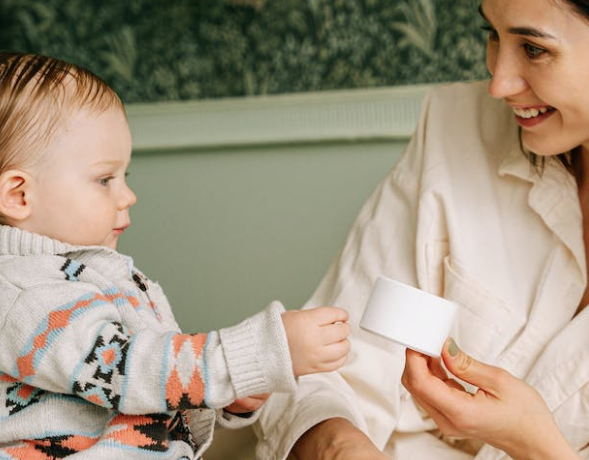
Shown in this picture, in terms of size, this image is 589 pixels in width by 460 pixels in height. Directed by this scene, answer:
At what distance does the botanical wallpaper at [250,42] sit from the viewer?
2.07 m

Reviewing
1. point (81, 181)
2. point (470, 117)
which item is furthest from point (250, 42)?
point (81, 181)

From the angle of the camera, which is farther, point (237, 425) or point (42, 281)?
point (237, 425)

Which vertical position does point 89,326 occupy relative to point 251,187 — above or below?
above

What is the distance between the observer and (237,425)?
121 centimetres

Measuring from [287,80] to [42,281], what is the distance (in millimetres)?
1395

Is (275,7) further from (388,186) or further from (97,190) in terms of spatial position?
(97,190)

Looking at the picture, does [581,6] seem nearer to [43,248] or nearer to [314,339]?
[314,339]

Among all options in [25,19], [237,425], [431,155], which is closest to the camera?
[237,425]

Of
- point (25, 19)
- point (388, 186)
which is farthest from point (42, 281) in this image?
point (25, 19)

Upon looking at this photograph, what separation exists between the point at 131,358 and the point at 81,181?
280 mm

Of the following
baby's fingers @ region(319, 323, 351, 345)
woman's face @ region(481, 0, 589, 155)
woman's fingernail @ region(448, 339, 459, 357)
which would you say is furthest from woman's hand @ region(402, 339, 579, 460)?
woman's face @ region(481, 0, 589, 155)

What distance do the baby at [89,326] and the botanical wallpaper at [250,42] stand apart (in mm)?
1143

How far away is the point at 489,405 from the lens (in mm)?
1014

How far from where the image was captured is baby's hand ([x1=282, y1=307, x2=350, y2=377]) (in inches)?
37.8
